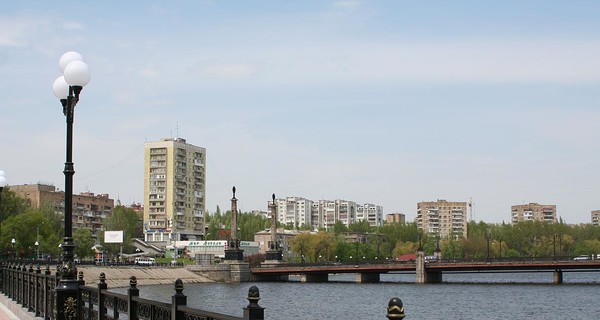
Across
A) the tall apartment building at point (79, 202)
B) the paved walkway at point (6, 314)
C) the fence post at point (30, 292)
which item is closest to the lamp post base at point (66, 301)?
the fence post at point (30, 292)

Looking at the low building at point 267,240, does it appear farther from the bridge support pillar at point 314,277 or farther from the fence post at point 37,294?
the fence post at point 37,294

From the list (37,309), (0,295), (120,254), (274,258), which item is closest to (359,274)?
(274,258)

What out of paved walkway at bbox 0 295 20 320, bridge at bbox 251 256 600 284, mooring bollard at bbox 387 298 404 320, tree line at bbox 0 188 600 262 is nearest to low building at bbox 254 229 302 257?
tree line at bbox 0 188 600 262

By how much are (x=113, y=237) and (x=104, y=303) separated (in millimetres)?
117851

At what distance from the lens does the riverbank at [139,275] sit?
91.7m

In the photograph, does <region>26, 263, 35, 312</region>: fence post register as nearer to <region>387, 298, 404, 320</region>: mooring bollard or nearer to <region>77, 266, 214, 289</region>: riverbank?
<region>387, 298, 404, 320</region>: mooring bollard

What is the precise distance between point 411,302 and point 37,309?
A: 53.7m

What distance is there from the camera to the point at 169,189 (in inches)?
6275

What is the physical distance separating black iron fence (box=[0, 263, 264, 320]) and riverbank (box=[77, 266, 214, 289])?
223ft

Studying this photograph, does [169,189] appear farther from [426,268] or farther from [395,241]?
[426,268]

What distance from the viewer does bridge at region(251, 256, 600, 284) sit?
9831cm

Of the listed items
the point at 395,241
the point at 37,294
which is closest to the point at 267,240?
the point at 395,241

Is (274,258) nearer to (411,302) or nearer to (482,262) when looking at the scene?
→ (482,262)

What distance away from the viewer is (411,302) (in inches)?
2734
